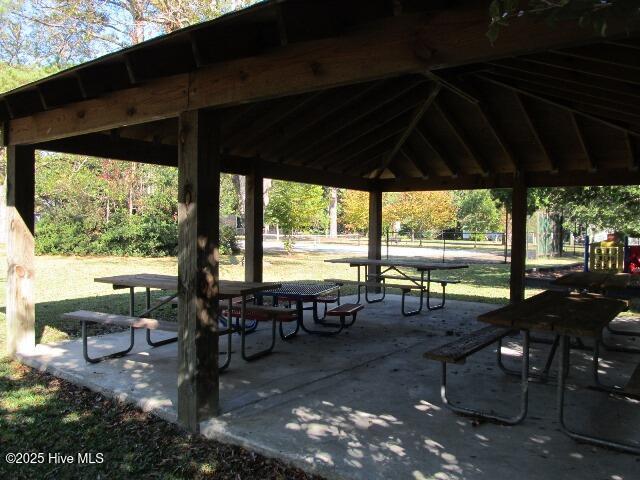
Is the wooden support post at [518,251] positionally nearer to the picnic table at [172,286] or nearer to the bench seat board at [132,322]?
the picnic table at [172,286]

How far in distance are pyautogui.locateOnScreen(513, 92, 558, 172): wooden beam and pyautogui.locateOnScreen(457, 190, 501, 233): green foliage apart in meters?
46.4

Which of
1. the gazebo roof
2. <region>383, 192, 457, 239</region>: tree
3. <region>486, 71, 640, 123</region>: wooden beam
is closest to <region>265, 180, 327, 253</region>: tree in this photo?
<region>383, 192, 457, 239</region>: tree

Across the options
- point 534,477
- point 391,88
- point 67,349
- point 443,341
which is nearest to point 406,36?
point 534,477

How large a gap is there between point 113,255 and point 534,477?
1922 cm

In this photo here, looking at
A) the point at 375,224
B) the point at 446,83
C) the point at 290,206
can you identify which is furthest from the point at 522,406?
the point at 290,206

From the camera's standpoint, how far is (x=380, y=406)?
4.07m

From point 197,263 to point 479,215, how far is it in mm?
53062

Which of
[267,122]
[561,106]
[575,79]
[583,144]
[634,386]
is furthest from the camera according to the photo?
[583,144]

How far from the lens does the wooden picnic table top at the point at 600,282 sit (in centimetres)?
647

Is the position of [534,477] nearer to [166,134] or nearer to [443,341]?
[443,341]

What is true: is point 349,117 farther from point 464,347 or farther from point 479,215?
point 479,215

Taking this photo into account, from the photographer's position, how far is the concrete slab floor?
122 inches

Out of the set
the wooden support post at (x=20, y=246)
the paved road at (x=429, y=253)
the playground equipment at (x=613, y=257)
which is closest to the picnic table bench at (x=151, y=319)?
the wooden support post at (x=20, y=246)

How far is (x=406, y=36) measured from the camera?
2.75 metres
